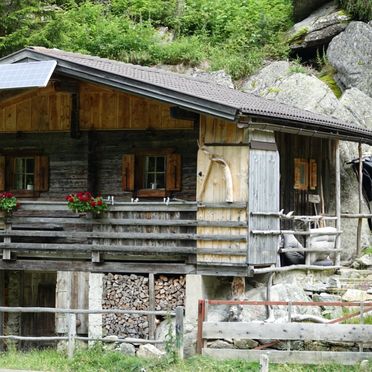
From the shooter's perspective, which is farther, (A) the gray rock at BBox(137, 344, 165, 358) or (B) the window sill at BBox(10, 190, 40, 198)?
(B) the window sill at BBox(10, 190, 40, 198)

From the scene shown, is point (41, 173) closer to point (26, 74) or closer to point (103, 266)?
point (103, 266)

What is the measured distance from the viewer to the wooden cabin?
59.3 ft

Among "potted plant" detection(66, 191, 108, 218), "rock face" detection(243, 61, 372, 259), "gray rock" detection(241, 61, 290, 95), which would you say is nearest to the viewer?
"potted plant" detection(66, 191, 108, 218)

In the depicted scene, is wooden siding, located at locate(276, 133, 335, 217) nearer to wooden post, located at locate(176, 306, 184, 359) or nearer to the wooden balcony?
the wooden balcony

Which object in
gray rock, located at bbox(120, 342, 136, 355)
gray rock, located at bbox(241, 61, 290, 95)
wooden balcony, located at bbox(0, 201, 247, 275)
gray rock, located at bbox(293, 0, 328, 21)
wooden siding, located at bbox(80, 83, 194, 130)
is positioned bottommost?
gray rock, located at bbox(120, 342, 136, 355)

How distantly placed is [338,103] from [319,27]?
24.5 ft

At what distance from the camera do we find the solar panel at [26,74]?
1797 cm

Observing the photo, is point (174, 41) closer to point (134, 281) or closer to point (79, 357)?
point (134, 281)

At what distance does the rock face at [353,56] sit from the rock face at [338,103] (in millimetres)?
2078

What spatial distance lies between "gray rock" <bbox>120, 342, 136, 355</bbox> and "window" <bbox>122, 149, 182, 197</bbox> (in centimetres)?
339

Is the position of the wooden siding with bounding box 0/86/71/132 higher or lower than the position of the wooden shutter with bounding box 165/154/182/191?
higher

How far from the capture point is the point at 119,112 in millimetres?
19969

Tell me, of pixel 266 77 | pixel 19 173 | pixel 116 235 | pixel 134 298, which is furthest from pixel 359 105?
pixel 134 298

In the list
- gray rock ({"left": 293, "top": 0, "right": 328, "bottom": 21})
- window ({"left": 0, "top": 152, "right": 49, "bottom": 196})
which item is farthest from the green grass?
gray rock ({"left": 293, "top": 0, "right": 328, "bottom": 21})
